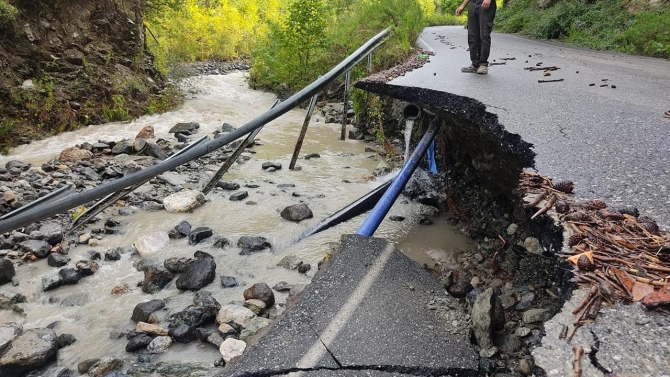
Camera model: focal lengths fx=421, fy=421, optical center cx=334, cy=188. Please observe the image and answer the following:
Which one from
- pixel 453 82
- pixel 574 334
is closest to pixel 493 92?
pixel 453 82

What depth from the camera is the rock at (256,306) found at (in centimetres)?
296

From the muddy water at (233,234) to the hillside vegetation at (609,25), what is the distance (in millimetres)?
6765

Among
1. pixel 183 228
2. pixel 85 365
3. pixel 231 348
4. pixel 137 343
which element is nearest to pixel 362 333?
pixel 231 348

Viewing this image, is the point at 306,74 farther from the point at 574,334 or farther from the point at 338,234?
the point at 574,334

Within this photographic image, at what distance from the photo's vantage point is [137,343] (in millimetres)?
2654

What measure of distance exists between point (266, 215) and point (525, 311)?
311 centimetres

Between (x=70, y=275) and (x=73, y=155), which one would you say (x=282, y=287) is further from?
(x=73, y=155)

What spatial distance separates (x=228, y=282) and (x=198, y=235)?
0.94 meters

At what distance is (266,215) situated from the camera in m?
4.80

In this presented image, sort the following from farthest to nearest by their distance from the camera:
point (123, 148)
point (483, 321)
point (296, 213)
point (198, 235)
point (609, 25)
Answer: point (609, 25) → point (123, 148) → point (296, 213) → point (198, 235) → point (483, 321)

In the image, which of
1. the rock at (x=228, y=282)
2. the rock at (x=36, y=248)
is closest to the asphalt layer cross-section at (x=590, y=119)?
the rock at (x=228, y=282)

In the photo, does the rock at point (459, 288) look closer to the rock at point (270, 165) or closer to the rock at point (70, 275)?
the rock at point (70, 275)

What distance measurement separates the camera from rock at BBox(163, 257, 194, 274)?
140 inches

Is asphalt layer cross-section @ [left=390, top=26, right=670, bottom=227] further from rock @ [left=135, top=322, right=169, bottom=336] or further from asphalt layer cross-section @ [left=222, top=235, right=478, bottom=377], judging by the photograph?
rock @ [left=135, top=322, right=169, bottom=336]
